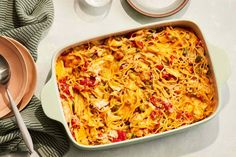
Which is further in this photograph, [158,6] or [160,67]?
[158,6]

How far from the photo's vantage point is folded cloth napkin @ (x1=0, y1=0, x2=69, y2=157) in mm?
1649

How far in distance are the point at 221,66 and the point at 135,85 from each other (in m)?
0.29

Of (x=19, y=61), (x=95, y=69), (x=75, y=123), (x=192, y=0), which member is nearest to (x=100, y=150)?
(x=75, y=123)

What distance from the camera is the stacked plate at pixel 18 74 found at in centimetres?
164

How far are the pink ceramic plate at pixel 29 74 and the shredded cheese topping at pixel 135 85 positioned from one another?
0.09 meters

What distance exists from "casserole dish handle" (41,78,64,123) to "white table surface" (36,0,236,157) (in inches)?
5.9

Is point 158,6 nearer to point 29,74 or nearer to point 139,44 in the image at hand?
point 139,44

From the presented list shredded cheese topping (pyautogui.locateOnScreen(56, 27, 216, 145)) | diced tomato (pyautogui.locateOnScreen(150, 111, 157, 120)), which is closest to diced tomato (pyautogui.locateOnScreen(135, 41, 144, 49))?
shredded cheese topping (pyautogui.locateOnScreen(56, 27, 216, 145))

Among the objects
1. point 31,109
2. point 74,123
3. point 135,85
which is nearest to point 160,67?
point 135,85

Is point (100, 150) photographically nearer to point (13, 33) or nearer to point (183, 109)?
point (183, 109)

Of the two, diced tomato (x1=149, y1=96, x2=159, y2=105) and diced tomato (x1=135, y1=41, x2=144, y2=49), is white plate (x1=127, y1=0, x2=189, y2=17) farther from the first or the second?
diced tomato (x1=149, y1=96, x2=159, y2=105)

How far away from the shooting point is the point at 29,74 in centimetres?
167

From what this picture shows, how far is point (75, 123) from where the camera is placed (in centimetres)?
162

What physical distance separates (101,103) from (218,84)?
385 millimetres
